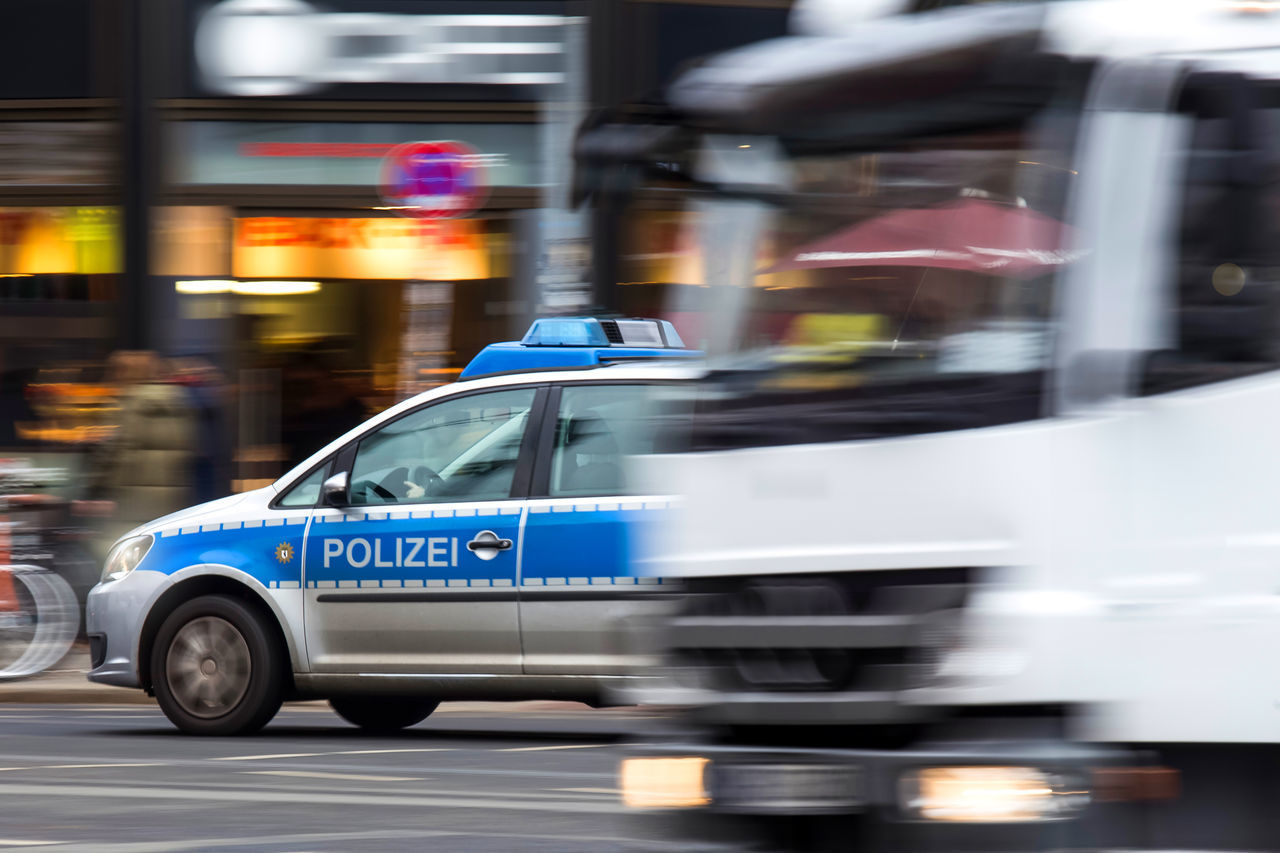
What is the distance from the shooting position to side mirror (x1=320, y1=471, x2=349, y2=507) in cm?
970

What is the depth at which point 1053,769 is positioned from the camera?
4.70 meters

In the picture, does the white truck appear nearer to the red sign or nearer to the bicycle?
the red sign

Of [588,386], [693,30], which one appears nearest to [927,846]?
[588,386]

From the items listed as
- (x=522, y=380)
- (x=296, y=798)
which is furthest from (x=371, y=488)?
(x=296, y=798)

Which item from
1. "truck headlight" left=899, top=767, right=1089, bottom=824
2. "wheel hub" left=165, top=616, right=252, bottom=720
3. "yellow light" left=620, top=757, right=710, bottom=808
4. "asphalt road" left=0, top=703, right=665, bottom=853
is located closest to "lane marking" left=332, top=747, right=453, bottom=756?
"asphalt road" left=0, top=703, right=665, bottom=853

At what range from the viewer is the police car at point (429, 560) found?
9367mm

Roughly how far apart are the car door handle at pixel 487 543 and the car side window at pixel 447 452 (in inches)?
6.3

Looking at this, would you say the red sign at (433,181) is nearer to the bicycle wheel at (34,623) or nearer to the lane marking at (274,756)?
the bicycle wheel at (34,623)

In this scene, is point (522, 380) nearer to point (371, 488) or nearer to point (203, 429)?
point (371, 488)

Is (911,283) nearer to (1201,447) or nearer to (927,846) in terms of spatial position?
(1201,447)

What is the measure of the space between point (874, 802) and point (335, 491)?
522 cm

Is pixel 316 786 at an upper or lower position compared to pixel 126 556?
lower

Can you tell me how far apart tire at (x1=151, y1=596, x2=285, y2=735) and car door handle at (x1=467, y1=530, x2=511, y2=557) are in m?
1.04

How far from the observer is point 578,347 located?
9945mm
